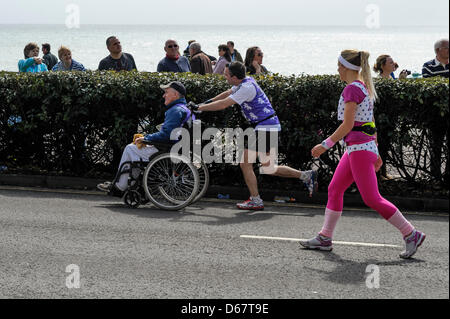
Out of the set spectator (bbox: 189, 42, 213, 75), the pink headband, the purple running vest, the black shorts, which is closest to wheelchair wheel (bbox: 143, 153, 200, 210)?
the black shorts

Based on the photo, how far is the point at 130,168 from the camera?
9.49m

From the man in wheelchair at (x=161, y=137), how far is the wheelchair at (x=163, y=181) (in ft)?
0.14

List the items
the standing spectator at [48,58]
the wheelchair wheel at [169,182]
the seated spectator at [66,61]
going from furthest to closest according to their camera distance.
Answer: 1. the standing spectator at [48,58]
2. the seated spectator at [66,61]
3. the wheelchair wheel at [169,182]

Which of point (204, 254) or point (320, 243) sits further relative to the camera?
point (320, 243)

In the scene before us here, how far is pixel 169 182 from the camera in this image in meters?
9.38

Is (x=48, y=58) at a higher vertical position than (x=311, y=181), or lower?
higher

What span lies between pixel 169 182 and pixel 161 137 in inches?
21.9

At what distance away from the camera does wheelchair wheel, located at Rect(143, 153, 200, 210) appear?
9.30 metres

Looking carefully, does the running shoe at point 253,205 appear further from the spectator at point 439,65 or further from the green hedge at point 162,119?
the spectator at point 439,65

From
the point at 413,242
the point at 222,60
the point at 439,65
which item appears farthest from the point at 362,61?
the point at 222,60

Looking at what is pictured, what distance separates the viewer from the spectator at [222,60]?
1588 cm

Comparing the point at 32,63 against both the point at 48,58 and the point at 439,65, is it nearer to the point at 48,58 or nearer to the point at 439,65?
the point at 48,58

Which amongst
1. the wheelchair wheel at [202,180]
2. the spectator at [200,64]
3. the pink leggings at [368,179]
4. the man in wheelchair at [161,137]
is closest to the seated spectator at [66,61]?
the spectator at [200,64]
